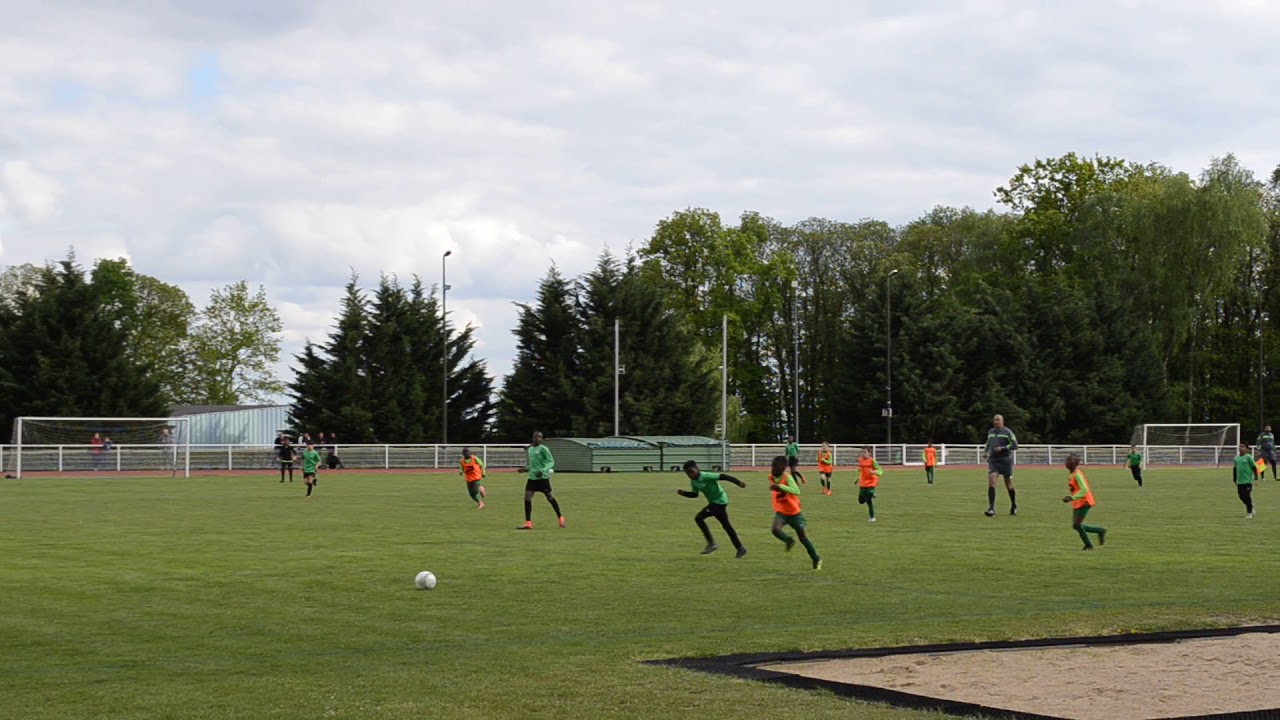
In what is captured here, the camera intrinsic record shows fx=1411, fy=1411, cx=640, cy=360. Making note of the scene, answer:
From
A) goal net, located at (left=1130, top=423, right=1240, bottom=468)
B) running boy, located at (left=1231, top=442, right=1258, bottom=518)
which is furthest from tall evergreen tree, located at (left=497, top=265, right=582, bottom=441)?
→ running boy, located at (left=1231, top=442, right=1258, bottom=518)

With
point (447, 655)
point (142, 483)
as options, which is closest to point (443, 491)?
point (142, 483)

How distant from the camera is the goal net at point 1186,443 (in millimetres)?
73250

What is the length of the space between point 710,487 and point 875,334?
62.8m

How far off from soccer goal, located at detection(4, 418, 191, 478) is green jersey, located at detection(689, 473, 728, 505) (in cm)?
3692

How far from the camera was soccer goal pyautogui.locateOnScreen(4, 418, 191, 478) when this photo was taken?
53.1 metres

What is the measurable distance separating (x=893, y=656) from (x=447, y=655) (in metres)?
3.50

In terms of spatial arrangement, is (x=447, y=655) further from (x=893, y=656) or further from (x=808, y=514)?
(x=808, y=514)

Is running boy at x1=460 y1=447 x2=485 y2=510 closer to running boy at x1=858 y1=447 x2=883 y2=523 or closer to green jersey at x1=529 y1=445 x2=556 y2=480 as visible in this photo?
green jersey at x1=529 y1=445 x2=556 y2=480

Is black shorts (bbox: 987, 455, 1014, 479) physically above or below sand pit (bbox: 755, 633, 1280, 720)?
above

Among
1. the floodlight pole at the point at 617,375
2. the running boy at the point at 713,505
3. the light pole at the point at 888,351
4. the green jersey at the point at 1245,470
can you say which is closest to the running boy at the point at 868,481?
the green jersey at the point at 1245,470

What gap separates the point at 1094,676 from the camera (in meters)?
10.0

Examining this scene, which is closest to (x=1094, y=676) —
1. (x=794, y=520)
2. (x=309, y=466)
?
(x=794, y=520)

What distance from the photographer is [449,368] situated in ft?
257

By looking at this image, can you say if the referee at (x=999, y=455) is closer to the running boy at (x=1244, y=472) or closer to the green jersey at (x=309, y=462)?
the running boy at (x=1244, y=472)
